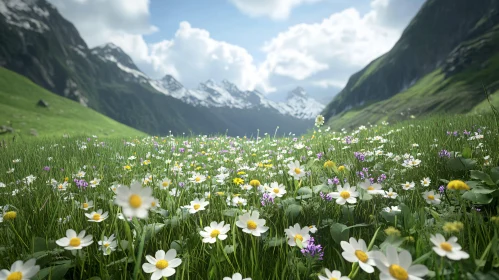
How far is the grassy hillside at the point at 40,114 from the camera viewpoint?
82125 mm

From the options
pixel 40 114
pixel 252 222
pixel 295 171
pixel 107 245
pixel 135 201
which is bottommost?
pixel 107 245

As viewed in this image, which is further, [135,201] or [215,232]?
[215,232]

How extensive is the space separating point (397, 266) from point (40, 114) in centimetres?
12250

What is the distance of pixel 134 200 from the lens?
48.5 inches

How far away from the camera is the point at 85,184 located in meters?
3.96

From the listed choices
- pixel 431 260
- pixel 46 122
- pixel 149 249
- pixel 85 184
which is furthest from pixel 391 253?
pixel 46 122

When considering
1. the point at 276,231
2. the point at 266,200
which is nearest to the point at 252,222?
the point at 276,231

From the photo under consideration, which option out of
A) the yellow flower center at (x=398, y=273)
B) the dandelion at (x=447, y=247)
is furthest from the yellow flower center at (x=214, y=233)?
the dandelion at (x=447, y=247)

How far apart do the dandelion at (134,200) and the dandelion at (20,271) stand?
85 centimetres

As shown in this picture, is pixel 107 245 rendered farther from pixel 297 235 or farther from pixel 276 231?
pixel 297 235

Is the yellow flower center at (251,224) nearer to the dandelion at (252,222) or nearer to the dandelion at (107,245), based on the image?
the dandelion at (252,222)

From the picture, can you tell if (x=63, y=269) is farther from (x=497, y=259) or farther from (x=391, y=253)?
(x=497, y=259)

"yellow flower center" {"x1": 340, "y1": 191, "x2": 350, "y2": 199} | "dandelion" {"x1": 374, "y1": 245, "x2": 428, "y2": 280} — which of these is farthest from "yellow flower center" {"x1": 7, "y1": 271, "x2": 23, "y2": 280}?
"yellow flower center" {"x1": 340, "y1": 191, "x2": 350, "y2": 199}

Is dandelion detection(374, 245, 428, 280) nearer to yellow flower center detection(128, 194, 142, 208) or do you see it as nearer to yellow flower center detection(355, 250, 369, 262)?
yellow flower center detection(355, 250, 369, 262)
